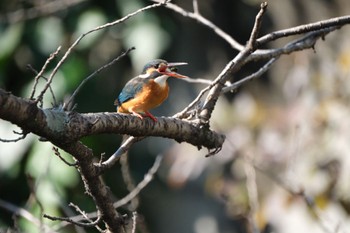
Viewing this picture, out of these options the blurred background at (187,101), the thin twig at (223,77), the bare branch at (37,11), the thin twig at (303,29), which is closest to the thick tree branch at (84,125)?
the thin twig at (223,77)

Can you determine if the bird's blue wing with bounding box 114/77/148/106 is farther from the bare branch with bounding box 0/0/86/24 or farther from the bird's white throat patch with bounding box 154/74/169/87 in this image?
the bare branch with bounding box 0/0/86/24

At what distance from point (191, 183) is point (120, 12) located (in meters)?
1.73

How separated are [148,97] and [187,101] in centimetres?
342

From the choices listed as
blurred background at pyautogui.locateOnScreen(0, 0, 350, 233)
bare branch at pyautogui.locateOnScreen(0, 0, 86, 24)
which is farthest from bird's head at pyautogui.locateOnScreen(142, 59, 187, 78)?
bare branch at pyautogui.locateOnScreen(0, 0, 86, 24)

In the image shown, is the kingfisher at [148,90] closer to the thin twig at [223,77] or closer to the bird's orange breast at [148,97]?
the bird's orange breast at [148,97]

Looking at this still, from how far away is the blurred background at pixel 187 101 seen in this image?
4758 mm

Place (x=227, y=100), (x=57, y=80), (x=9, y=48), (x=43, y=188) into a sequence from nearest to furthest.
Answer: (x=43, y=188), (x=57, y=80), (x=9, y=48), (x=227, y=100)

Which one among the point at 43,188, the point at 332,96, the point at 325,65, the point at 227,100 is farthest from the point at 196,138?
→ the point at 227,100

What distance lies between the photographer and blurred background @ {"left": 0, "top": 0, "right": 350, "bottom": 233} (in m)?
4.76

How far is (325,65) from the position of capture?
5430 mm

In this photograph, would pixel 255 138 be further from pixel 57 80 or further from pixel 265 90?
pixel 57 80

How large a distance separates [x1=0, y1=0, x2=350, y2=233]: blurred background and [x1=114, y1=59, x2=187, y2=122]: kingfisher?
126 centimetres

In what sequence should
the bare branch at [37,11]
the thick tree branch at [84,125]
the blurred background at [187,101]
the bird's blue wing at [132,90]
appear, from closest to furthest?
the thick tree branch at [84,125] → the bird's blue wing at [132,90] → the blurred background at [187,101] → the bare branch at [37,11]

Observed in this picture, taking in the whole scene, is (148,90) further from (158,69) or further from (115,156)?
(115,156)
